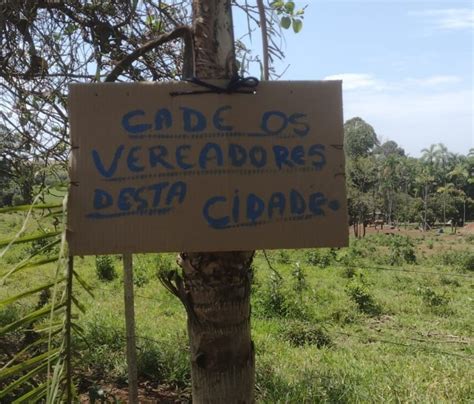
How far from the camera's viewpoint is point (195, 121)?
125 cm

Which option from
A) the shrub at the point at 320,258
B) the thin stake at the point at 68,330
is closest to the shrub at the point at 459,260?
the shrub at the point at 320,258

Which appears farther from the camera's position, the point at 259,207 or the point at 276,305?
the point at 276,305

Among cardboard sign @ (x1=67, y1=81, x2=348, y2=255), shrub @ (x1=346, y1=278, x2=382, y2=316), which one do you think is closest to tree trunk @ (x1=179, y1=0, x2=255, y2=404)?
cardboard sign @ (x1=67, y1=81, x2=348, y2=255)

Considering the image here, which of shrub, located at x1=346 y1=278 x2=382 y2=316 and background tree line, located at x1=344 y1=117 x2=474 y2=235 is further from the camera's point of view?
background tree line, located at x1=344 y1=117 x2=474 y2=235

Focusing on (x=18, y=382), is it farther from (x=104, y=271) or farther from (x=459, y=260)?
(x=459, y=260)

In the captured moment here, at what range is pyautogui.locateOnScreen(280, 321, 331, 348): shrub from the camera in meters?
6.57

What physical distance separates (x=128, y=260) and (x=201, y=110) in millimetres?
700

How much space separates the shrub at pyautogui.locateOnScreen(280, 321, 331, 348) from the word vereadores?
18.1 ft

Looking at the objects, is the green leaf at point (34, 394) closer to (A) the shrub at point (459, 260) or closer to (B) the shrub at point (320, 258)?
(B) the shrub at point (320, 258)

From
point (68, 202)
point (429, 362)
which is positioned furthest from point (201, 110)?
point (429, 362)

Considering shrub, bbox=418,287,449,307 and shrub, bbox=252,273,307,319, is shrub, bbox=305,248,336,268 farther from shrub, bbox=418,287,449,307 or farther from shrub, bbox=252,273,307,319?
shrub, bbox=252,273,307,319

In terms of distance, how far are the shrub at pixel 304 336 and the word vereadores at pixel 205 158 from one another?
552cm

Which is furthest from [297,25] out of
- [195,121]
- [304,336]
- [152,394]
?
[304,336]

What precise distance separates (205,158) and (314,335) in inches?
231
